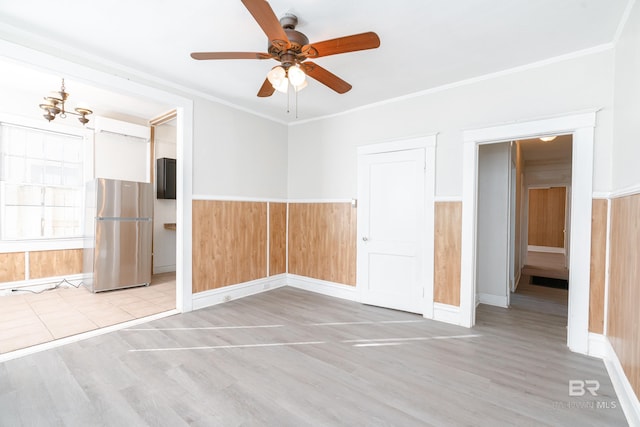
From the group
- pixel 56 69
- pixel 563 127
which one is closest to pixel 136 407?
pixel 56 69

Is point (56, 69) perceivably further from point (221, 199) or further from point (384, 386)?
point (384, 386)

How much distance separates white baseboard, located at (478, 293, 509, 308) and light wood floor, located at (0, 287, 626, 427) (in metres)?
0.60

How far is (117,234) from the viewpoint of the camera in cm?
450

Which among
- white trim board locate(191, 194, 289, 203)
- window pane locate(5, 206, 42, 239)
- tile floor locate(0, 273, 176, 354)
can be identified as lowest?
tile floor locate(0, 273, 176, 354)

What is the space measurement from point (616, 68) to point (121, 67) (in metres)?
4.66

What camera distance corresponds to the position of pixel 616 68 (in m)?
2.45

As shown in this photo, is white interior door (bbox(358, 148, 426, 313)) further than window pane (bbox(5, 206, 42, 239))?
No

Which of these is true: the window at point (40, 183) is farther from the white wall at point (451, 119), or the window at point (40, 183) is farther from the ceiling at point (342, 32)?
the white wall at point (451, 119)

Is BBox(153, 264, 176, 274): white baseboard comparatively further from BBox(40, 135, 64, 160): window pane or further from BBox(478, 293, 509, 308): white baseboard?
BBox(478, 293, 509, 308): white baseboard

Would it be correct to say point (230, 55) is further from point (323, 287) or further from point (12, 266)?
point (12, 266)

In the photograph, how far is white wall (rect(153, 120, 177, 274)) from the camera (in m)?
5.59

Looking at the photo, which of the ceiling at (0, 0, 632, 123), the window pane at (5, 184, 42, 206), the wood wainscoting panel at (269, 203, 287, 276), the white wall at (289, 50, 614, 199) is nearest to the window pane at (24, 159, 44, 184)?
the window pane at (5, 184, 42, 206)

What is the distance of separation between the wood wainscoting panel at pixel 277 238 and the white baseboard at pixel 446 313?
8.20 feet

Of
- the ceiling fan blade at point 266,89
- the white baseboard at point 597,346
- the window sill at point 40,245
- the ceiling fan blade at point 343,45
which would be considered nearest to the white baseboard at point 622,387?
the white baseboard at point 597,346
